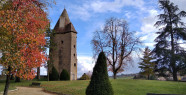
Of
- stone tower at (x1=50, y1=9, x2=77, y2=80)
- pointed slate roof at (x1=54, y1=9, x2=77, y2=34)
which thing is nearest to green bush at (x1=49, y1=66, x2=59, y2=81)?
stone tower at (x1=50, y1=9, x2=77, y2=80)

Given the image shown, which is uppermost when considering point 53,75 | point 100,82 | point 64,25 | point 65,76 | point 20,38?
point 64,25

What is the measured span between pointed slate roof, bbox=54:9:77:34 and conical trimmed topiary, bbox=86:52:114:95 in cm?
2990

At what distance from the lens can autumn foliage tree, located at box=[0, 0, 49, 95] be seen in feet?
31.6

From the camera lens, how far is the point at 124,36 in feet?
94.0

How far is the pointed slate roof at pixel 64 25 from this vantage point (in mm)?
41094

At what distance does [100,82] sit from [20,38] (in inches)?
233

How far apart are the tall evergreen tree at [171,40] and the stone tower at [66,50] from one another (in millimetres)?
19032

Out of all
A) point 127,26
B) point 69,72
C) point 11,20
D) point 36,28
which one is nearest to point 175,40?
point 127,26

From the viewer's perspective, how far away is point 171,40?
30.1m

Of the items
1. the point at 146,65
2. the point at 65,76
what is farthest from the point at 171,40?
the point at 65,76

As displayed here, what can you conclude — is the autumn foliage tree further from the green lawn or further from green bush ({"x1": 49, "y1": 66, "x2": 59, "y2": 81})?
green bush ({"x1": 49, "y1": 66, "x2": 59, "y2": 81})

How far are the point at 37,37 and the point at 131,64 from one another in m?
21.3

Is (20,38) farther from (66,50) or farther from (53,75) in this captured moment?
(66,50)

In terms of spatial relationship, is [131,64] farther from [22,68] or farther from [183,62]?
[22,68]
